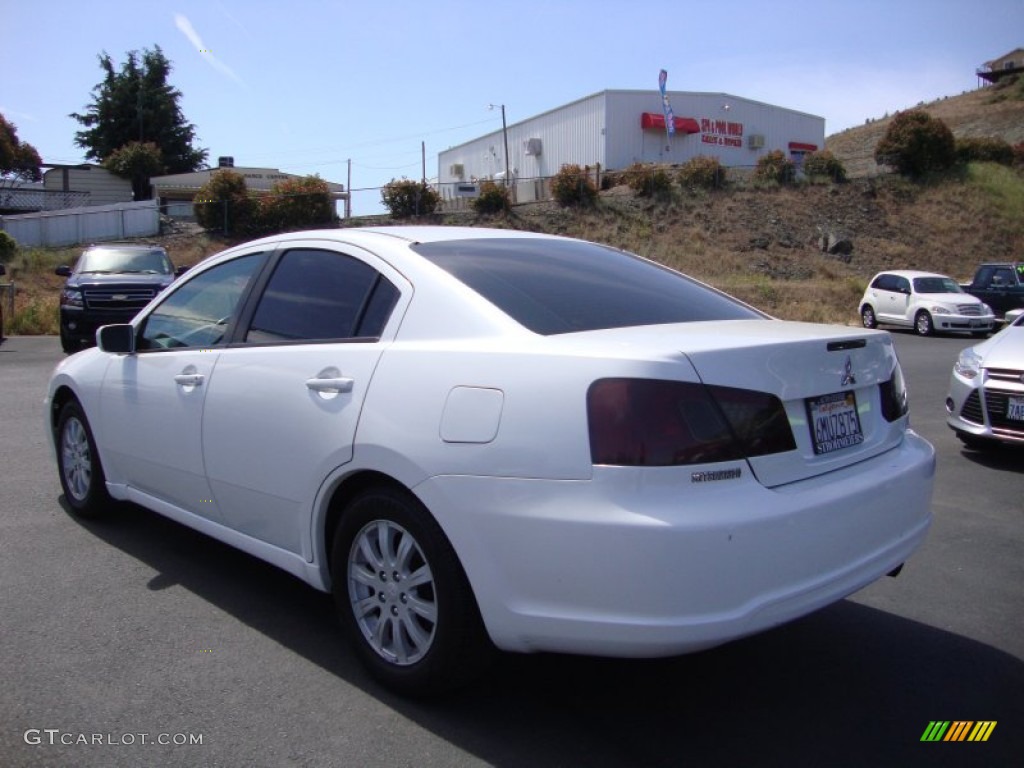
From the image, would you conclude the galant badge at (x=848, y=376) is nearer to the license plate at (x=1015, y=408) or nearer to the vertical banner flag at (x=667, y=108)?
the license plate at (x=1015, y=408)

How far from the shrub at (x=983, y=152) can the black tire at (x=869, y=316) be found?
76.5 ft

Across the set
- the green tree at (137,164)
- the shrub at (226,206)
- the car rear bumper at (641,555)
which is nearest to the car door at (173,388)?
the car rear bumper at (641,555)

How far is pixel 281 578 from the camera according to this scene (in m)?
4.48

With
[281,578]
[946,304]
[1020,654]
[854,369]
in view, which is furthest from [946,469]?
[946,304]

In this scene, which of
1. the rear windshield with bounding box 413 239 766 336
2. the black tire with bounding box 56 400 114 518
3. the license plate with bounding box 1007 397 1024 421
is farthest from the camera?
the license plate with bounding box 1007 397 1024 421

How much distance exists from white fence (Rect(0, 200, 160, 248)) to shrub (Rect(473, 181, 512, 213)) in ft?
40.0

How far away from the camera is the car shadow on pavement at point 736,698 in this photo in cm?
293

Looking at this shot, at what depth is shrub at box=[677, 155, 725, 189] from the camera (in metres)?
37.9

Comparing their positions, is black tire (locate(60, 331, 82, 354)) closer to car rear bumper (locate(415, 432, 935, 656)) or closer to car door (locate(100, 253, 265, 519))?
car door (locate(100, 253, 265, 519))

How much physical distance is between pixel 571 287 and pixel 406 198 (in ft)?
104

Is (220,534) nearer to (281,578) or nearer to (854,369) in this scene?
(281,578)

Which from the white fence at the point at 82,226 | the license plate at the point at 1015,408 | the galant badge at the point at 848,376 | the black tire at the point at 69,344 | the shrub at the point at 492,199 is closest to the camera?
the galant badge at the point at 848,376

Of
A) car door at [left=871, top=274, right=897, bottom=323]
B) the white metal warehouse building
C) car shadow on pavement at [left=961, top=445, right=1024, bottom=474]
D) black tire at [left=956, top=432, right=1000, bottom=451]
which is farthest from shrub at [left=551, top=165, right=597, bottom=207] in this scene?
car shadow on pavement at [left=961, top=445, right=1024, bottom=474]

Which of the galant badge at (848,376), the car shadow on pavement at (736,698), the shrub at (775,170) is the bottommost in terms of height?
the car shadow on pavement at (736,698)
